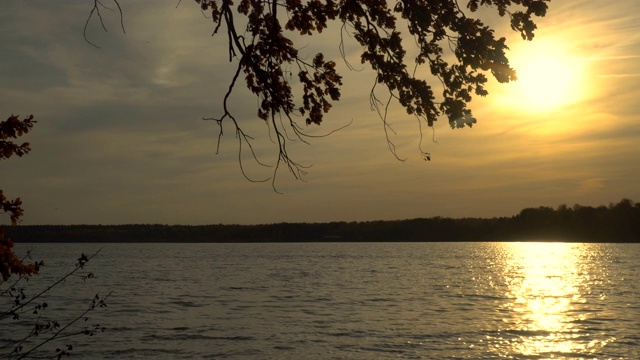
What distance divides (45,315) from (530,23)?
42995mm

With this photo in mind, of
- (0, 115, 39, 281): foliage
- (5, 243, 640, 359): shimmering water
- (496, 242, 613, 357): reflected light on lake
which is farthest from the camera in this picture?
(496, 242, 613, 357): reflected light on lake

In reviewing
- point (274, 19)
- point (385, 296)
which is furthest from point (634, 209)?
point (274, 19)

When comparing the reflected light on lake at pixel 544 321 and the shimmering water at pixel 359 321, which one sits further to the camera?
the reflected light on lake at pixel 544 321

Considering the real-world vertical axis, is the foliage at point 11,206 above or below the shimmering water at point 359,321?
above

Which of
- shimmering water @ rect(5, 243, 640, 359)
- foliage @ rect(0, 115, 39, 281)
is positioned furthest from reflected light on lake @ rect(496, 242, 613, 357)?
foliage @ rect(0, 115, 39, 281)

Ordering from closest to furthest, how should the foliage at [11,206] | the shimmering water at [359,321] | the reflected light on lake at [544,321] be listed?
the foliage at [11,206] → the shimmering water at [359,321] → the reflected light on lake at [544,321]

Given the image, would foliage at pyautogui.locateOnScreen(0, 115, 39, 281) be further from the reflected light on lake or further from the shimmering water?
the reflected light on lake

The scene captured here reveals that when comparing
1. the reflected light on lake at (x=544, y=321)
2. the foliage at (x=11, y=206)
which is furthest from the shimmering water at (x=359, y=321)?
the foliage at (x=11, y=206)

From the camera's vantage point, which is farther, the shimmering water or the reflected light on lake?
the reflected light on lake

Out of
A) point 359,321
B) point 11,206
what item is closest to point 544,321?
point 359,321

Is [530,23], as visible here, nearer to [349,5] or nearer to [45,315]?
[349,5]

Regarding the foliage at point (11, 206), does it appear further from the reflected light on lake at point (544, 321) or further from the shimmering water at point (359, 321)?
the reflected light on lake at point (544, 321)

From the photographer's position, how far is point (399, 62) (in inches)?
340

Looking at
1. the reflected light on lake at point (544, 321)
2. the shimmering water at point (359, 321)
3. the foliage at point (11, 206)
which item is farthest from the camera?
the reflected light on lake at point (544, 321)
